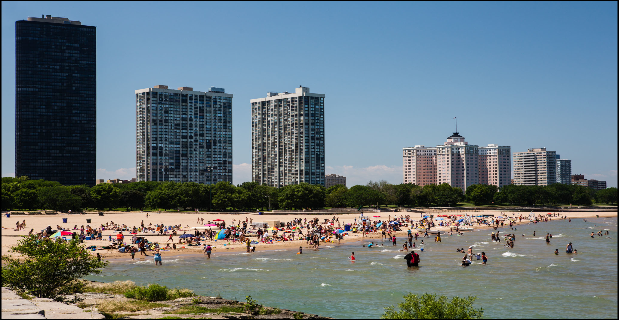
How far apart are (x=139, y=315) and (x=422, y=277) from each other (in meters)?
26.6

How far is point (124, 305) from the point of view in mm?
25750

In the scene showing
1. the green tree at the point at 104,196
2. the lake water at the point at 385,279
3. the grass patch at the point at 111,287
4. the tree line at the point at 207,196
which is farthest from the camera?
the green tree at the point at 104,196

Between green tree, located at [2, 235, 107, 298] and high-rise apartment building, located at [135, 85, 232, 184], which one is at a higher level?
high-rise apartment building, located at [135, 85, 232, 184]

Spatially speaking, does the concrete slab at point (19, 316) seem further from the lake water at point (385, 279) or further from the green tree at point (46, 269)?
the lake water at point (385, 279)

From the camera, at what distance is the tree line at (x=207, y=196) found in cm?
11462

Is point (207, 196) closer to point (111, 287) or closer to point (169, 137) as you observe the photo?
point (169, 137)

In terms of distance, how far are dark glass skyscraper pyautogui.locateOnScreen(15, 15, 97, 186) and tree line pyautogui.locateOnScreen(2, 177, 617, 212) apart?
48.9m

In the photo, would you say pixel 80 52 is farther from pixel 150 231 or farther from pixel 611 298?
pixel 611 298

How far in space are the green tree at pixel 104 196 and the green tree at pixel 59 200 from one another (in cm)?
1133

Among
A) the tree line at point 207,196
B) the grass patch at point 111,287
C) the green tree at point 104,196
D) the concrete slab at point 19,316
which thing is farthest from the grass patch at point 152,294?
the green tree at point 104,196

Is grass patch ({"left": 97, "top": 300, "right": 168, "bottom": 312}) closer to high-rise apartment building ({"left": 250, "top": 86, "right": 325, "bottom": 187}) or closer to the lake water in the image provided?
the lake water

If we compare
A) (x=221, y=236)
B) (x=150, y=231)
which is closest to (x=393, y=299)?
(x=221, y=236)

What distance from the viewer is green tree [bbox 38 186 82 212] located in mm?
112500

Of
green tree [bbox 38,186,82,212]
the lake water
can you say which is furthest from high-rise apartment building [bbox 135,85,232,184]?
the lake water
